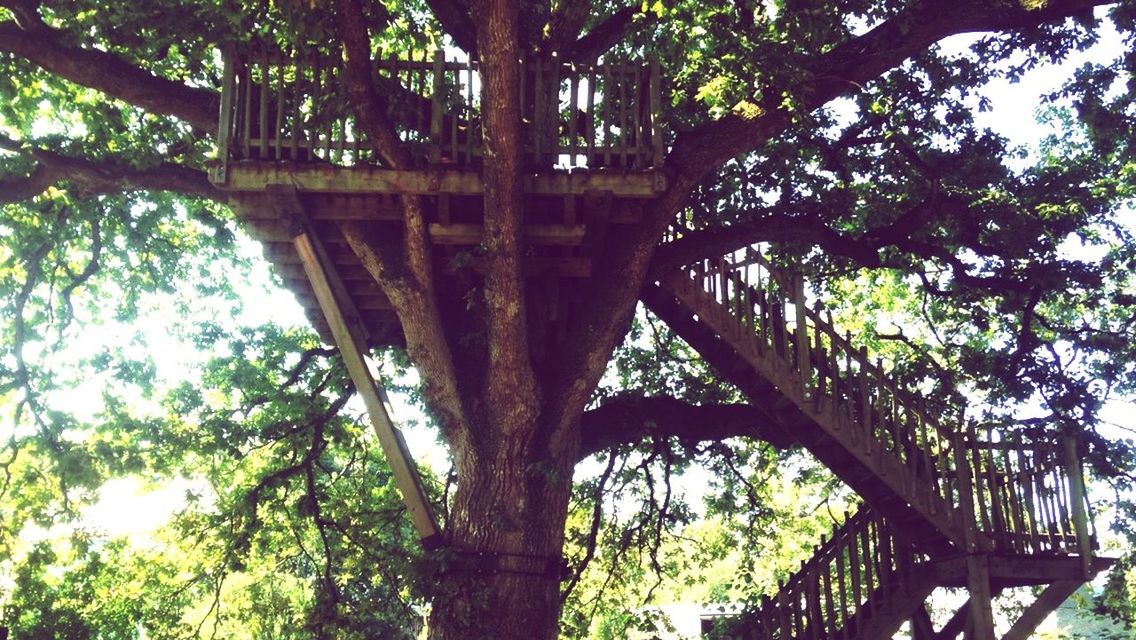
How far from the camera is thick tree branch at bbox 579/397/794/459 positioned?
34.5ft

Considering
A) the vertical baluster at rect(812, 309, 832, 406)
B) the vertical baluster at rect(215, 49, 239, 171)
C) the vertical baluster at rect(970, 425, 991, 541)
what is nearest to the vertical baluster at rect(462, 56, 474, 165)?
the vertical baluster at rect(215, 49, 239, 171)

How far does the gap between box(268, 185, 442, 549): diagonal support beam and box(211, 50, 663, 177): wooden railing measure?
1.71 feet

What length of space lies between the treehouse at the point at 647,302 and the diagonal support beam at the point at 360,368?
0.06 feet

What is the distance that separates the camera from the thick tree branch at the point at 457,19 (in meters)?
9.89

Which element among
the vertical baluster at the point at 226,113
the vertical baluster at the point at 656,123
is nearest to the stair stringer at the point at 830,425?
the vertical baluster at the point at 656,123

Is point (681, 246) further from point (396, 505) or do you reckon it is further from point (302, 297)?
point (396, 505)

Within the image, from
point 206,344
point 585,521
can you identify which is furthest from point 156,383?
point 585,521

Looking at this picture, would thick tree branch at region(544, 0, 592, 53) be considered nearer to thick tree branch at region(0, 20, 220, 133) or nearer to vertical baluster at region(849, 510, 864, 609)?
thick tree branch at region(0, 20, 220, 133)

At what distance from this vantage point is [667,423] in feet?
36.2

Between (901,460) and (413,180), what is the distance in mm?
5076

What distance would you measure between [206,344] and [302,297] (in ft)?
13.7

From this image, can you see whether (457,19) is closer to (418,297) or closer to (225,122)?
(225,122)

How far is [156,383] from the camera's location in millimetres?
13875

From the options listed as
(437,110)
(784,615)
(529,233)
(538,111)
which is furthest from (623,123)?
(784,615)
